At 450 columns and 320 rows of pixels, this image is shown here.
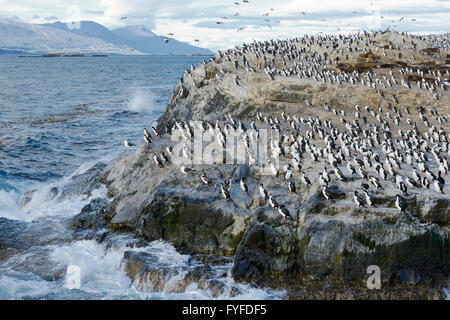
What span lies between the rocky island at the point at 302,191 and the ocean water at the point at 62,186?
2.53ft

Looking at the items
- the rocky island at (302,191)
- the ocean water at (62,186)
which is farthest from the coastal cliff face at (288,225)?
the ocean water at (62,186)

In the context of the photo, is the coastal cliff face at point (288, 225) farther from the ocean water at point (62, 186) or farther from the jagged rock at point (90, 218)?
the ocean water at point (62, 186)

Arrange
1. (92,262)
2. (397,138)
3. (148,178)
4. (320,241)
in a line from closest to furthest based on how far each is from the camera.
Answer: (320,241) → (92,262) → (148,178) → (397,138)

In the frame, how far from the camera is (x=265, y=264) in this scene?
17.3 meters

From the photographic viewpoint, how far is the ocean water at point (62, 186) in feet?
58.3

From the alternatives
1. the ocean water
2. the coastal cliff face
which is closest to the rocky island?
the coastal cliff face

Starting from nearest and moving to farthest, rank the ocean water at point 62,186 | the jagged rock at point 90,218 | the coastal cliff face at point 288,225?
the coastal cliff face at point 288,225, the ocean water at point 62,186, the jagged rock at point 90,218

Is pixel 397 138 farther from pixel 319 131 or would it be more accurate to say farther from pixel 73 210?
pixel 73 210

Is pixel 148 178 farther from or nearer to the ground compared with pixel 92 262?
farther from the ground

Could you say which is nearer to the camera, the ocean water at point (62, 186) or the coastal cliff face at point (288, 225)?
the coastal cliff face at point (288, 225)

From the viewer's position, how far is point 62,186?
28.9m

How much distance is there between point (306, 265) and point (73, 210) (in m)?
13.8

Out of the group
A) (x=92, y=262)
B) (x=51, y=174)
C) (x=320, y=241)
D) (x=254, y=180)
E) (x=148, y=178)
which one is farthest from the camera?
(x=51, y=174)

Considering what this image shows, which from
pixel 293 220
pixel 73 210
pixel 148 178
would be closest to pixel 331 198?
pixel 293 220
